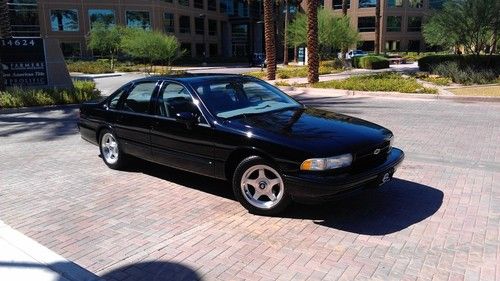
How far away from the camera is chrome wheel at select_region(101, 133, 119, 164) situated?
691 centimetres

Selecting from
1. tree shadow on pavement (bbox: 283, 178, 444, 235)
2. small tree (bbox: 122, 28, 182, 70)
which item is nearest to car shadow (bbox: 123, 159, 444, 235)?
tree shadow on pavement (bbox: 283, 178, 444, 235)

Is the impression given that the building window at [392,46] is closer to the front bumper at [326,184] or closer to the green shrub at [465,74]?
the green shrub at [465,74]

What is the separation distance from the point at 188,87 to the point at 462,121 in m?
7.55

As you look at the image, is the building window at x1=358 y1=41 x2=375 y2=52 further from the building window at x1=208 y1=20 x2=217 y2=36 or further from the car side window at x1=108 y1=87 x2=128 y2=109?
the car side window at x1=108 y1=87 x2=128 y2=109

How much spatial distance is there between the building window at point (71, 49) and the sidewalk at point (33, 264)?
5193 cm

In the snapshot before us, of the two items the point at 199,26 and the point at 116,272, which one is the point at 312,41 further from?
the point at 199,26

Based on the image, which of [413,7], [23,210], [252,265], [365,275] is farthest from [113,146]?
[413,7]

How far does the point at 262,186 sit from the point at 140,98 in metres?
2.45

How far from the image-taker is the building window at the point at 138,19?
5591 centimetres

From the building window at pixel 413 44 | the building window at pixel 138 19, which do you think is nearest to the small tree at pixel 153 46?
the building window at pixel 138 19

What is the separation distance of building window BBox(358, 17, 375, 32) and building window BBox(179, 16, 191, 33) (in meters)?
23.9

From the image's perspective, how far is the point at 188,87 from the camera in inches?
225

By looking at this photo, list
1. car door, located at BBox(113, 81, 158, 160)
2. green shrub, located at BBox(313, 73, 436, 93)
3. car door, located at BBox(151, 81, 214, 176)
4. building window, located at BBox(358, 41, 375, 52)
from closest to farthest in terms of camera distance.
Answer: car door, located at BBox(151, 81, 214, 176)
car door, located at BBox(113, 81, 158, 160)
green shrub, located at BBox(313, 73, 436, 93)
building window, located at BBox(358, 41, 375, 52)

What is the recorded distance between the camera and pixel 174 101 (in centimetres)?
588
